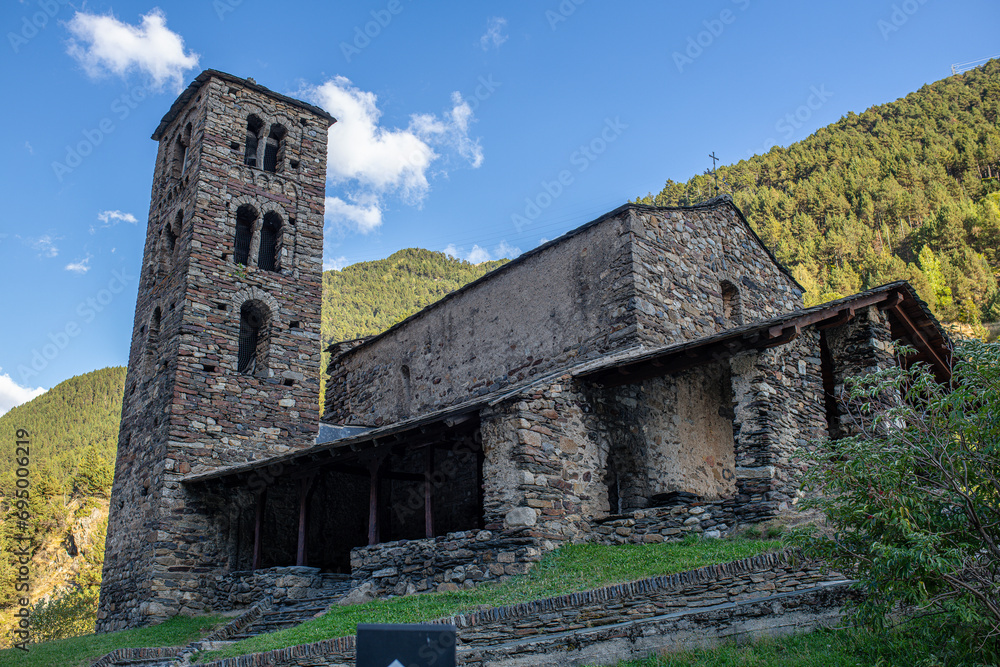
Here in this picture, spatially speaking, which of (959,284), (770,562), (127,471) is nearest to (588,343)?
(770,562)

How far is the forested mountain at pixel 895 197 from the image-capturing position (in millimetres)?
50625

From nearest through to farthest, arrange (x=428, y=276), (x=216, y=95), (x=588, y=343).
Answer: (x=588, y=343)
(x=216, y=95)
(x=428, y=276)

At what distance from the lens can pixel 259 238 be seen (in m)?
19.1

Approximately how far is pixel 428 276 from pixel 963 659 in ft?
231

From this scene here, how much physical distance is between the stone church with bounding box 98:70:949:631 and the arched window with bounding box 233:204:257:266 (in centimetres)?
8

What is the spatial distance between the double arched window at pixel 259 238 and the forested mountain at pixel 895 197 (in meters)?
38.9

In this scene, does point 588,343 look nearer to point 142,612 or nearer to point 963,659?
point 963,659

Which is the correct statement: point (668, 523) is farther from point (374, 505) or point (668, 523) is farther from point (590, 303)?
point (374, 505)

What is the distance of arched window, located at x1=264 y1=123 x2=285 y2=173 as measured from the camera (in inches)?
805

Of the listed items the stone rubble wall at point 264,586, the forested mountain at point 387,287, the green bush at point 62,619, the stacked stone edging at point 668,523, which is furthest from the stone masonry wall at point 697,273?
the forested mountain at point 387,287

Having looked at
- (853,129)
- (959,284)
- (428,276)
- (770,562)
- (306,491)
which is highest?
(853,129)

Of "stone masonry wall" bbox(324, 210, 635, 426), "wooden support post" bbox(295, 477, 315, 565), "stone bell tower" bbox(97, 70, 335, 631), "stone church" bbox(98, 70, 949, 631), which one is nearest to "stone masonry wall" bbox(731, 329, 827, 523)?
"stone church" bbox(98, 70, 949, 631)

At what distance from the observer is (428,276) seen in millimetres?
74250

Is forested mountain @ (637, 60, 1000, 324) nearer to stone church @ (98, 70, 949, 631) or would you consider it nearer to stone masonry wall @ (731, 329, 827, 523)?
stone church @ (98, 70, 949, 631)
